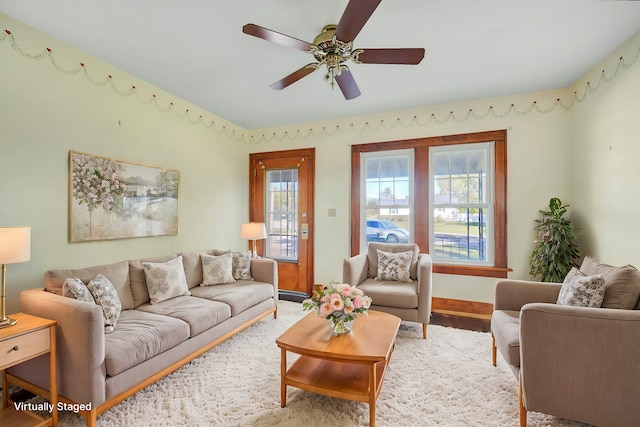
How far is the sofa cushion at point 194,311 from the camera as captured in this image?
2.45 m

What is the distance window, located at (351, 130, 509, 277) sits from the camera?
379cm

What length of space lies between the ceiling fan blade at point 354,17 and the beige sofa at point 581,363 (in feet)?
6.24

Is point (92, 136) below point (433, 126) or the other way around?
below

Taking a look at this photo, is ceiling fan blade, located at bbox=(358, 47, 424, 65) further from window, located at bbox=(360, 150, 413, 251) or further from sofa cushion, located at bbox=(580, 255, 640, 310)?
window, located at bbox=(360, 150, 413, 251)

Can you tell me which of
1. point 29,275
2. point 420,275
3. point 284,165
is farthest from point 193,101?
point 420,275

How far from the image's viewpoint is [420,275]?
306 cm

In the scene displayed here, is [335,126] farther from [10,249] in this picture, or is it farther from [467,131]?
[10,249]

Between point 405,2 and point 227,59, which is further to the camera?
point 227,59

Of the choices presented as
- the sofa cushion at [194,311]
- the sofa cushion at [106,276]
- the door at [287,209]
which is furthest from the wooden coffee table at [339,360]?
the door at [287,209]

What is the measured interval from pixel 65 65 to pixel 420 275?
151 inches

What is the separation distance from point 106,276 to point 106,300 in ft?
1.45

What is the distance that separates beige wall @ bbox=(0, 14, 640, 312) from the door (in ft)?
0.53

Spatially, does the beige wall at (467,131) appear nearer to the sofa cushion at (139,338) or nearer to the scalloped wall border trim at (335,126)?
the scalloped wall border trim at (335,126)

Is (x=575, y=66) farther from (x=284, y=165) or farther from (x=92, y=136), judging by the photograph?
(x=92, y=136)
